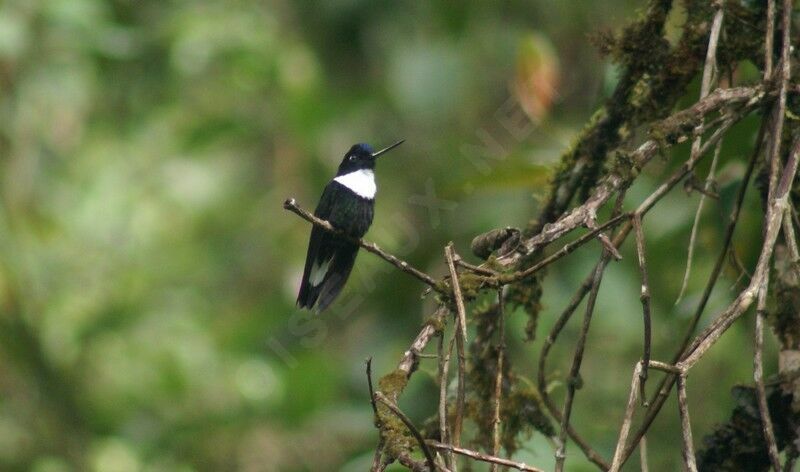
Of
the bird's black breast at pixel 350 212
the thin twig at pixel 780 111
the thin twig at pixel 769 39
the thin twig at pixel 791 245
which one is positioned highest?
the bird's black breast at pixel 350 212

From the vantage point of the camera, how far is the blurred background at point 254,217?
4.88m

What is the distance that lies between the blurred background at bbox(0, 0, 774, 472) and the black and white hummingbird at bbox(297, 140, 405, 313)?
357 millimetres

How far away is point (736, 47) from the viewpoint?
8.71 ft

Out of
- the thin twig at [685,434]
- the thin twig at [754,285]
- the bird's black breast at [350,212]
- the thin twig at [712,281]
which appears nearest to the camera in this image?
the thin twig at [685,434]

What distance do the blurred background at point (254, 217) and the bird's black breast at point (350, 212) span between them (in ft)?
1.59

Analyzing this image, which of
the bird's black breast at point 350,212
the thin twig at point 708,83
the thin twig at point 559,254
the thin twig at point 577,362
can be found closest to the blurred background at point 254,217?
the bird's black breast at point 350,212

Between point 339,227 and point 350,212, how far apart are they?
0.10m

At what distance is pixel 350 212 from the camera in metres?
3.99

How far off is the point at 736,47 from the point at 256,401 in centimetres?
331

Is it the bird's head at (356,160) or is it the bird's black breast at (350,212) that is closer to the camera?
the bird's black breast at (350,212)

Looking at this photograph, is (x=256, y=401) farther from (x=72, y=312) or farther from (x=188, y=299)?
(x=188, y=299)

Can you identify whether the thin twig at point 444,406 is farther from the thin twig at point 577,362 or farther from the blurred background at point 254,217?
the blurred background at point 254,217

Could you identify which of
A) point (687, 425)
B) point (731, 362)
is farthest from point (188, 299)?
point (687, 425)

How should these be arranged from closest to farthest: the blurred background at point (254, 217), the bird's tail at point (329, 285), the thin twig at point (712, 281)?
the thin twig at point (712, 281), the bird's tail at point (329, 285), the blurred background at point (254, 217)
